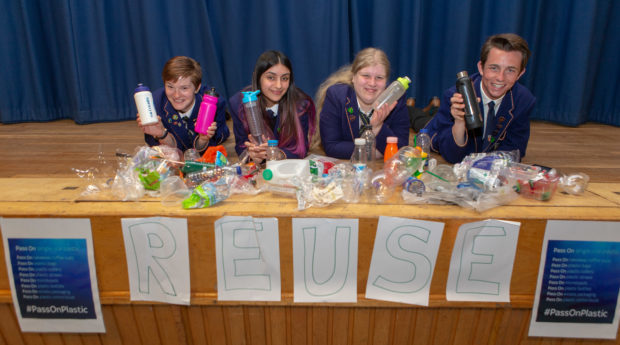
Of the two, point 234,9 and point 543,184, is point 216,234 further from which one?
point 234,9

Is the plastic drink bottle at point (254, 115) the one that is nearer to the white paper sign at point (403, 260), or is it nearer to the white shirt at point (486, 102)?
the white paper sign at point (403, 260)

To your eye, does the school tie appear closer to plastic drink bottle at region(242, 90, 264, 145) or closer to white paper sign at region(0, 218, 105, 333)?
plastic drink bottle at region(242, 90, 264, 145)

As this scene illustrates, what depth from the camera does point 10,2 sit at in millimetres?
2736

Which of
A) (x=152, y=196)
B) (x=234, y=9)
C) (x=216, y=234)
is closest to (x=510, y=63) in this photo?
(x=216, y=234)

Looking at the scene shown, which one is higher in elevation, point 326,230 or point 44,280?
point 326,230

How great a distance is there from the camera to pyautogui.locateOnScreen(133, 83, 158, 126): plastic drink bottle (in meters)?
1.40

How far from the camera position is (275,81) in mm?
1570

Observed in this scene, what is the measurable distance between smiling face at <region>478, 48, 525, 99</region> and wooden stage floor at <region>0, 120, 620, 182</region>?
1.61 feet

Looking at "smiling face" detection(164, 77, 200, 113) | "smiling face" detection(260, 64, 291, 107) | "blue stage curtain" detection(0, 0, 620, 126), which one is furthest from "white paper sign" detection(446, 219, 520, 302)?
"blue stage curtain" detection(0, 0, 620, 126)

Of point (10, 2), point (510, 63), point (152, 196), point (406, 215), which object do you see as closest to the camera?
point (406, 215)

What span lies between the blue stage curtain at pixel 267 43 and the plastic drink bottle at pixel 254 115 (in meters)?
1.48

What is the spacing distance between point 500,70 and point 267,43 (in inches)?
73.4

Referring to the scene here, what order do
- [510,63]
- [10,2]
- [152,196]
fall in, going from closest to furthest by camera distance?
1. [152,196]
2. [510,63]
3. [10,2]

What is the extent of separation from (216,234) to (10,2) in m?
2.97
